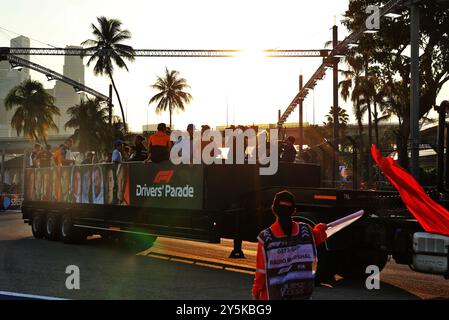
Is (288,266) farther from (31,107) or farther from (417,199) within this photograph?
(31,107)

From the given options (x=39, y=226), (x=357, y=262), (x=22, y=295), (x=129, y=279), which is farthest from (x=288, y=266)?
(x=39, y=226)

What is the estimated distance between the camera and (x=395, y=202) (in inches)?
320

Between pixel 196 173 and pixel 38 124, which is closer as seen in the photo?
pixel 196 173

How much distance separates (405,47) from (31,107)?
52641mm

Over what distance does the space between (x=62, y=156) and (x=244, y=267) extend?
29.2ft

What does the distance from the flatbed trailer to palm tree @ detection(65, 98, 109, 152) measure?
5090cm

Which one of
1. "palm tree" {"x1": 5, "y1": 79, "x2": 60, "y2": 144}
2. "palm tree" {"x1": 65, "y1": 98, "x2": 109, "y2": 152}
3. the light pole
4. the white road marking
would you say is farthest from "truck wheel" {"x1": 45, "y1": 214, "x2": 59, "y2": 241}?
"palm tree" {"x1": 5, "y1": 79, "x2": 60, "y2": 144}

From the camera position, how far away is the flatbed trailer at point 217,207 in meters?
8.18

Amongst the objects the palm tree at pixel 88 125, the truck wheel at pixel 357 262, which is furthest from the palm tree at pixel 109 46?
the truck wheel at pixel 357 262

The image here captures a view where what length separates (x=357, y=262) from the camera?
369 inches

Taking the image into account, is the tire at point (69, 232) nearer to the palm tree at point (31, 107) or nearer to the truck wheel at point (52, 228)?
the truck wheel at point (52, 228)
